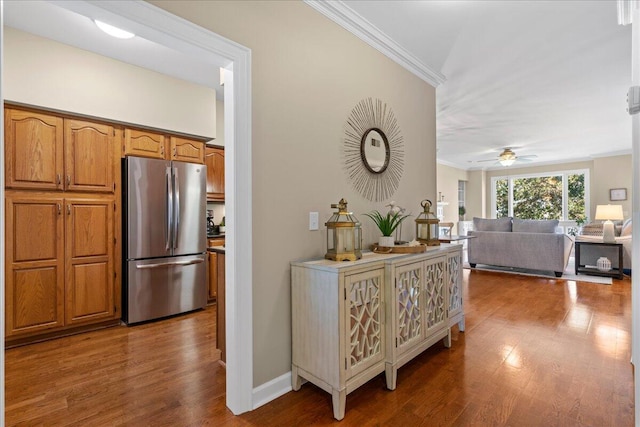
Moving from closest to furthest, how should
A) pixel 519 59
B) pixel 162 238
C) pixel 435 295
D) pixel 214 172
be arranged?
pixel 435 295, pixel 519 59, pixel 162 238, pixel 214 172

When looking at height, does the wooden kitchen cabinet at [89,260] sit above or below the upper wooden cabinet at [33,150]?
below

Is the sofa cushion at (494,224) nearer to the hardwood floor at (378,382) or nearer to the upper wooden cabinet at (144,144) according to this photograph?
the hardwood floor at (378,382)

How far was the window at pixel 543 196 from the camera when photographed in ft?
28.8

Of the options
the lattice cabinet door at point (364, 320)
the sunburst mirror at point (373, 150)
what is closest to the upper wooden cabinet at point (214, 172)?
the sunburst mirror at point (373, 150)

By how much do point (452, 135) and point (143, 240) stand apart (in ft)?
17.8

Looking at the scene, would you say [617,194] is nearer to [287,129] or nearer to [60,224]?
[287,129]

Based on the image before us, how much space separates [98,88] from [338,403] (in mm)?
3414

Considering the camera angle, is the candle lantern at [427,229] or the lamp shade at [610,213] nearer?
the candle lantern at [427,229]

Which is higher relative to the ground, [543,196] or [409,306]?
[543,196]

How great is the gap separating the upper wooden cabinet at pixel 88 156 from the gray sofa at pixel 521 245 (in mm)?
4868

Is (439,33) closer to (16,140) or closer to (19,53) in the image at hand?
(19,53)

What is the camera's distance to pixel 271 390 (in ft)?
6.29

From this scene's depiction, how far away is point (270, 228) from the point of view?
1942 millimetres

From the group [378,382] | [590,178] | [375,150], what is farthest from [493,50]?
[590,178]
